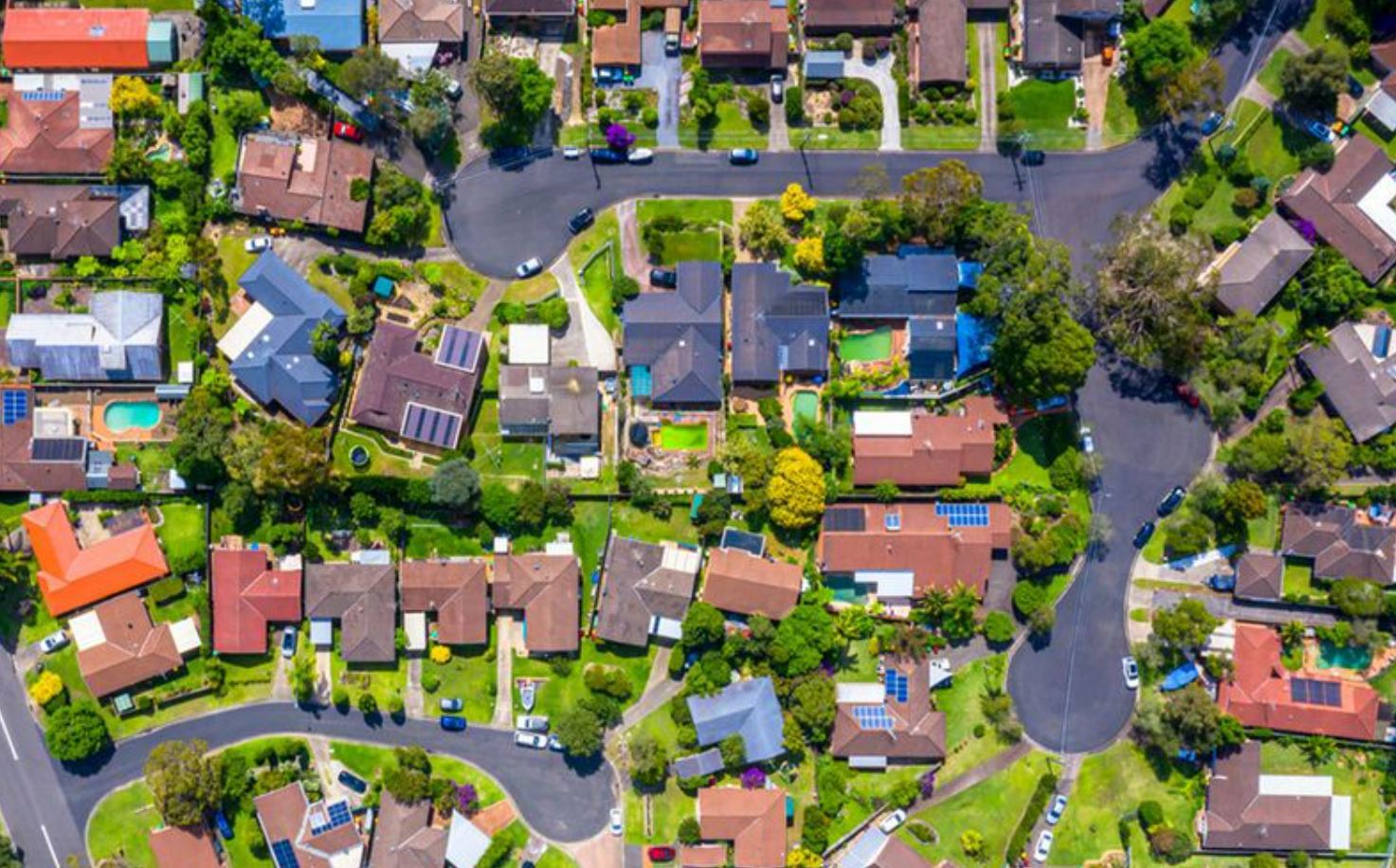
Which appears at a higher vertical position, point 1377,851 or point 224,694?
point 224,694

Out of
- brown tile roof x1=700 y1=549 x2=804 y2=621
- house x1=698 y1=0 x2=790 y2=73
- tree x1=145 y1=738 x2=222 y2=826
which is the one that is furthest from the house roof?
brown tile roof x1=700 y1=549 x2=804 y2=621

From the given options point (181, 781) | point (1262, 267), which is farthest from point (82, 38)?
point (1262, 267)

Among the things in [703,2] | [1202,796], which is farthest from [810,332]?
[1202,796]

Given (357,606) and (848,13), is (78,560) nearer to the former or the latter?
(357,606)

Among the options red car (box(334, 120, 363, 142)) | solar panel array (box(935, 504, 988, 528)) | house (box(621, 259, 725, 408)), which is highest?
red car (box(334, 120, 363, 142))

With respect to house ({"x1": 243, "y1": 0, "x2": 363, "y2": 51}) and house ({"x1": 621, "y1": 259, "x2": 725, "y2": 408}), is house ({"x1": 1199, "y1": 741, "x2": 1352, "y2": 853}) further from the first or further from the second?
house ({"x1": 243, "y1": 0, "x2": 363, "y2": 51})

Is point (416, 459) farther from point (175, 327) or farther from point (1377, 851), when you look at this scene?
point (1377, 851)
